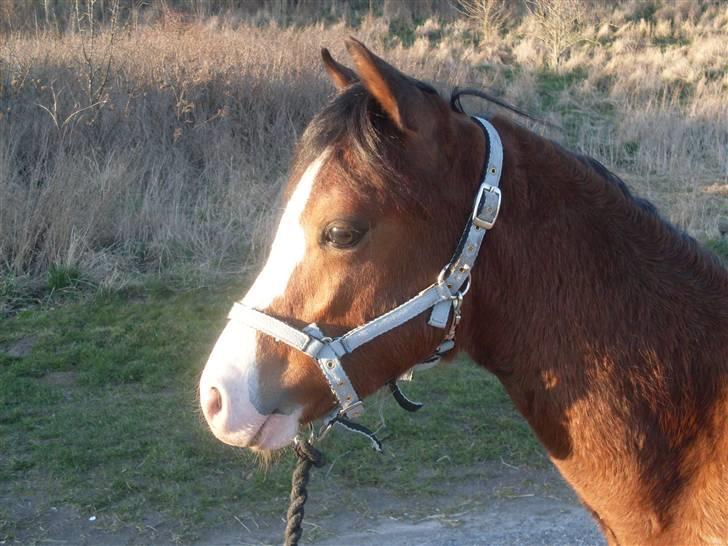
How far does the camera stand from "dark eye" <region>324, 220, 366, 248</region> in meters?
2.04

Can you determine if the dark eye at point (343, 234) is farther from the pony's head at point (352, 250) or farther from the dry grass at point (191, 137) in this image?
the dry grass at point (191, 137)

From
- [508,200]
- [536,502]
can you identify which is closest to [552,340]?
[508,200]

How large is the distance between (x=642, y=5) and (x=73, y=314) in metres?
24.2

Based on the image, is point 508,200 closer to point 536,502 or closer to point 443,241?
point 443,241

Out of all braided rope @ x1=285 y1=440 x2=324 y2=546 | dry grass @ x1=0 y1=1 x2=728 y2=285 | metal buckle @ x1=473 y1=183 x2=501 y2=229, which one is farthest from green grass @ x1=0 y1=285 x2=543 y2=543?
metal buckle @ x1=473 y1=183 x2=501 y2=229

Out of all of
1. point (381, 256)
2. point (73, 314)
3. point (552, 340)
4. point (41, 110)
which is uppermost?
point (381, 256)

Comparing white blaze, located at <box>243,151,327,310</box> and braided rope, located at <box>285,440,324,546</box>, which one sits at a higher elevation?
white blaze, located at <box>243,151,327,310</box>

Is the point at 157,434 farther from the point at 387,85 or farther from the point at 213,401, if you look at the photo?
the point at 387,85

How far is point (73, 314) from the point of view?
645cm

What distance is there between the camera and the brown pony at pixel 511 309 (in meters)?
2.06

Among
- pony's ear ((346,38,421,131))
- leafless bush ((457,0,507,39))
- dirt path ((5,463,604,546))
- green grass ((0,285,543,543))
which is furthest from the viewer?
leafless bush ((457,0,507,39))

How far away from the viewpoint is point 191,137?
9.70 metres

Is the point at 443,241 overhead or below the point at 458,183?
below

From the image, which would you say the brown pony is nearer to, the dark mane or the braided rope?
the dark mane
